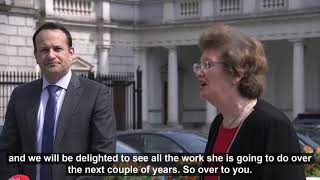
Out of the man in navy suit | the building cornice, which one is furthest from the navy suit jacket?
the building cornice

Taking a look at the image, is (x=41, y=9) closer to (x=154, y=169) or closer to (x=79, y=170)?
(x=154, y=169)

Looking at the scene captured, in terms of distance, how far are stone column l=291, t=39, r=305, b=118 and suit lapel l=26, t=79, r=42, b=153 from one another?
2464cm

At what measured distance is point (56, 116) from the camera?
15.7 ft

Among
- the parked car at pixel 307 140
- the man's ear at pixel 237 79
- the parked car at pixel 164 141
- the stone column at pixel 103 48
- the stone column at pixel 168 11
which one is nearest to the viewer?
the man's ear at pixel 237 79

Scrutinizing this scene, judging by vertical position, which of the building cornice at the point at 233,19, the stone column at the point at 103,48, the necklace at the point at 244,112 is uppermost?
the building cornice at the point at 233,19

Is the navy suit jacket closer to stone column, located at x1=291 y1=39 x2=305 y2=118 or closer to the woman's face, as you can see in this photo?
the woman's face

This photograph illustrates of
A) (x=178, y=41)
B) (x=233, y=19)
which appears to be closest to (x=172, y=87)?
(x=178, y=41)

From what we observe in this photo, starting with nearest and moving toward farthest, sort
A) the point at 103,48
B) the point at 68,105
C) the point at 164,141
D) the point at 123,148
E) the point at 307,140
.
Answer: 1. the point at 68,105
2. the point at 123,148
3. the point at 164,141
4. the point at 307,140
5. the point at 103,48

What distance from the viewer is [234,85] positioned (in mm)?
3584

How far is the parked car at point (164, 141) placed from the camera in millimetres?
11719

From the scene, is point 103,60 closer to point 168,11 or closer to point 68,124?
point 168,11

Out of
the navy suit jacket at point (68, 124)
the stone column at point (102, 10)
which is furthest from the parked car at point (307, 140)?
the stone column at point (102, 10)

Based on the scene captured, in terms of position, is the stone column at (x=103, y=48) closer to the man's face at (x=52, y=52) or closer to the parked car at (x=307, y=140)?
the parked car at (x=307, y=140)

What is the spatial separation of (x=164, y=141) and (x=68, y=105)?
722 centimetres
